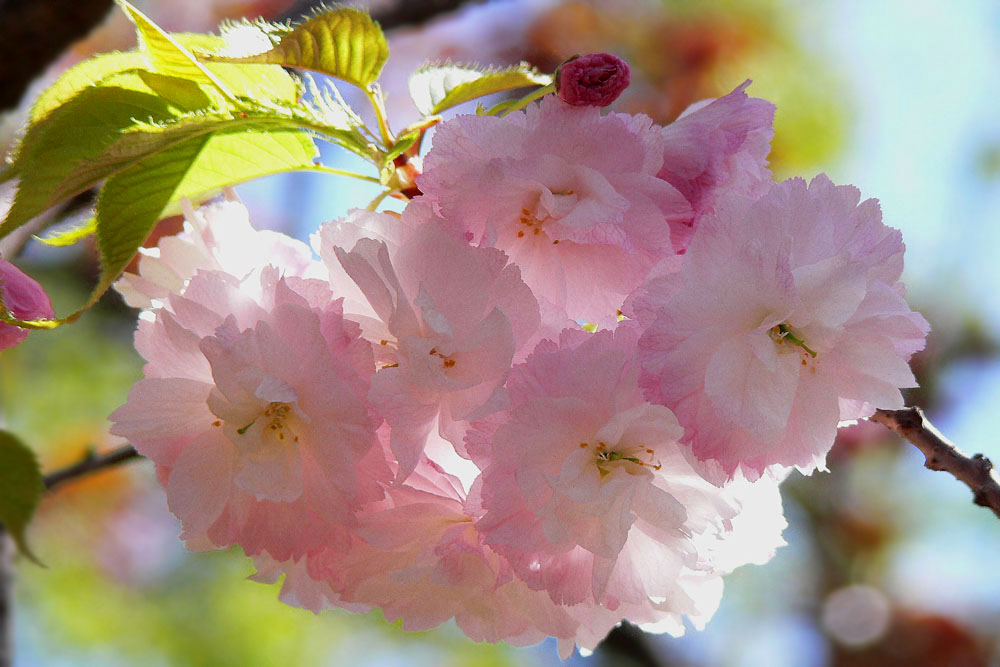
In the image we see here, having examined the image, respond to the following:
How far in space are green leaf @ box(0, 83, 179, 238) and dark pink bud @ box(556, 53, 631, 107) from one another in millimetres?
245

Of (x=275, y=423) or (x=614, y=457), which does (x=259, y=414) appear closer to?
(x=275, y=423)

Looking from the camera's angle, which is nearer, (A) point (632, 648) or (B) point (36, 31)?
(B) point (36, 31)

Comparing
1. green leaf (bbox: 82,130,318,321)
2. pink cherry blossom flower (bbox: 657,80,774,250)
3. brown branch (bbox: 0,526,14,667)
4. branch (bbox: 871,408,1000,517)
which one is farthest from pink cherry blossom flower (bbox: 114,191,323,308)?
brown branch (bbox: 0,526,14,667)

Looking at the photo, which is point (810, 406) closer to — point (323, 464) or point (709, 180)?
point (709, 180)

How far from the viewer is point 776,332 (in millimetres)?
494

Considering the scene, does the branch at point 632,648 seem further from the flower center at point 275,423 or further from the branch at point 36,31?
the flower center at point 275,423

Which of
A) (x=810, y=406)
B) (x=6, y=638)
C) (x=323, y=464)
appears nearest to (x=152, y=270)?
(x=323, y=464)

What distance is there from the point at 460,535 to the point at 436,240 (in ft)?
0.59

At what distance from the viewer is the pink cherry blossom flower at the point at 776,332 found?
1.54ft

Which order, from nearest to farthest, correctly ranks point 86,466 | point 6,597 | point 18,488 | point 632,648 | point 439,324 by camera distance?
point 439,324 < point 18,488 < point 86,466 < point 6,597 < point 632,648

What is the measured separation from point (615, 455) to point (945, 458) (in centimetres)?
24

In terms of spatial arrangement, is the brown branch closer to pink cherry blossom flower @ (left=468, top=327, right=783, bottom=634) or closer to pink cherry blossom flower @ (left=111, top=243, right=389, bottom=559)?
pink cherry blossom flower @ (left=111, top=243, right=389, bottom=559)

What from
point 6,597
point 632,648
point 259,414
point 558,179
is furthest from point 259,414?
point 632,648

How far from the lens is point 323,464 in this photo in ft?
1.63
